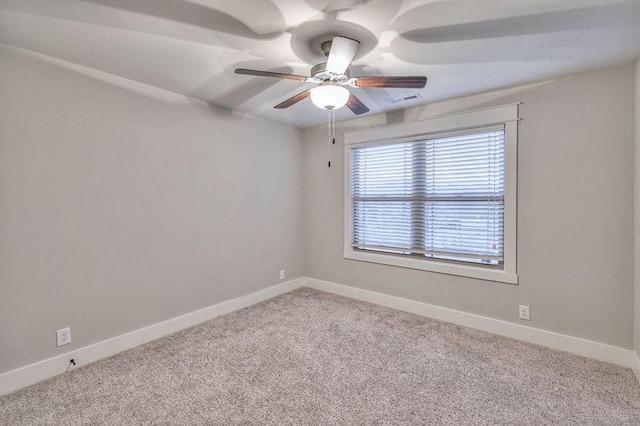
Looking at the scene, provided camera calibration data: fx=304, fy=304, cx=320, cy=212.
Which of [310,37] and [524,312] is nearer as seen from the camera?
[310,37]

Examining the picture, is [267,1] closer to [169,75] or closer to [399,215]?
[169,75]

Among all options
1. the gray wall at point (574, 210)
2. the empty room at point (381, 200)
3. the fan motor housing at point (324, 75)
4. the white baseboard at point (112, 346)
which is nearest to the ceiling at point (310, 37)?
the empty room at point (381, 200)

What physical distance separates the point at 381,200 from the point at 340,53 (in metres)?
2.14

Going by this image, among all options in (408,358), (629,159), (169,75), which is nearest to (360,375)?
(408,358)

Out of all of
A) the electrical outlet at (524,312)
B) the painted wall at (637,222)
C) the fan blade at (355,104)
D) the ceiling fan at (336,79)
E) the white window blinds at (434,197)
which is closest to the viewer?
the ceiling fan at (336,79)

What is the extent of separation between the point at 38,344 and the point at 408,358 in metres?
2.69

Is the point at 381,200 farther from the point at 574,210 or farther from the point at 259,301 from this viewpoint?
the point at 259,301

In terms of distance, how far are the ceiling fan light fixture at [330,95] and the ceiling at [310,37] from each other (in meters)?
0.28

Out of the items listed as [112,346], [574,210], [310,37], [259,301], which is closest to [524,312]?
[574,210]

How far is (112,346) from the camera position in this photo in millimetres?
2471

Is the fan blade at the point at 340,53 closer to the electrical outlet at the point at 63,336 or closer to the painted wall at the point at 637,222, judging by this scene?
the painted wall at the point at 637,222

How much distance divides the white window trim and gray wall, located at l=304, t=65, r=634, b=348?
62mm

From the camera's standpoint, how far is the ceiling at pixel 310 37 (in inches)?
62.7

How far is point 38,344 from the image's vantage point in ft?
6.99
